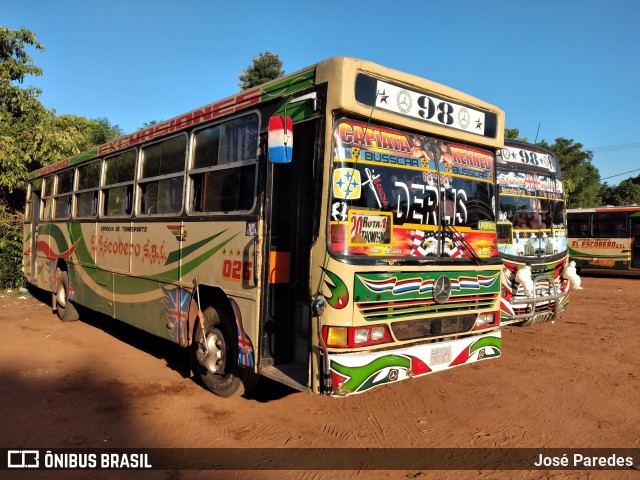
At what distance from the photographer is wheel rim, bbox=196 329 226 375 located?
5.23m

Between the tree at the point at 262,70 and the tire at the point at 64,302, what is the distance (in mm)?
23323

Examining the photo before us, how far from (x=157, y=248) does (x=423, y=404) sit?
152 inches

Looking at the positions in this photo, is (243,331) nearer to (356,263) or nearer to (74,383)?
(356,263)

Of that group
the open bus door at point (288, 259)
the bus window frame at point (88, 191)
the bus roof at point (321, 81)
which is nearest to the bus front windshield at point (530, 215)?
the bus roof at point (321, 81)

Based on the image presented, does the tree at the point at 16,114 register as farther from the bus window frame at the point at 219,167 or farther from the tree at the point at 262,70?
the tree at the point at 262,70

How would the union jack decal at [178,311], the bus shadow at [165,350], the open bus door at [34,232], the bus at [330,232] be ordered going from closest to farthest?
the bus at [330,232]
the bus shadow at [165,350]
the union jack decal at [178,311]
the open bus door at [34,232]

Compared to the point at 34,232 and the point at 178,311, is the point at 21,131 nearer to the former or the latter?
the point at 34,232

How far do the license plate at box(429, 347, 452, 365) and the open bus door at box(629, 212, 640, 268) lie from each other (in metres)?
18.5

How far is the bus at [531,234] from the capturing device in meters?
7.87

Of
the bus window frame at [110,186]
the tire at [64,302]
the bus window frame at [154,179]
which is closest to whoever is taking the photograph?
the bus window frame at [154,179]

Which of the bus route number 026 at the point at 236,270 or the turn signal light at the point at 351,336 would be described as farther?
the bus route number 026 at the point at 236,270

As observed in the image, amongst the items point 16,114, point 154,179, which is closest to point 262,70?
point 16,114

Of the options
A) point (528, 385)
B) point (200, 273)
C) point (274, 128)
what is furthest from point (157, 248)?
point (528, 385)

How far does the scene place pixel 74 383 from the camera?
19.0 ft
